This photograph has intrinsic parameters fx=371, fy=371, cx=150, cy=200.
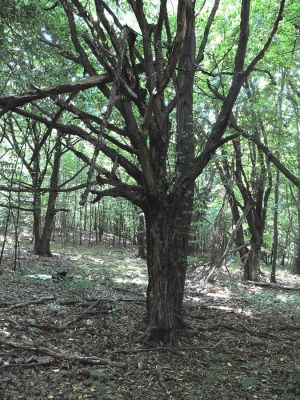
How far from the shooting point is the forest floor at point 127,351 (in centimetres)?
432

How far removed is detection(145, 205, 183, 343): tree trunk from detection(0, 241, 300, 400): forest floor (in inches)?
11.8

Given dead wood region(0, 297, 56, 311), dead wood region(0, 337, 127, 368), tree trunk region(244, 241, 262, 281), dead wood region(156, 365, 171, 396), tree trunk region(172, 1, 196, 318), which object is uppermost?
tree trunk region(172, 1, 196, 318)

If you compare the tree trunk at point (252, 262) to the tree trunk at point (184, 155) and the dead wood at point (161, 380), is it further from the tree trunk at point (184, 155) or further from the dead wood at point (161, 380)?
the dead wood at point (161, 380)

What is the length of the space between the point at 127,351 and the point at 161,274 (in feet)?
3.96

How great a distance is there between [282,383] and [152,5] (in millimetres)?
9446

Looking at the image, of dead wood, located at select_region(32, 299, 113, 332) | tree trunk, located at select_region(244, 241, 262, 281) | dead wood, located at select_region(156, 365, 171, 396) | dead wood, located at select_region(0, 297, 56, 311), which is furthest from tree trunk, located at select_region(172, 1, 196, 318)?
tree trunk, located at select_region(244, 241, 262, 281)

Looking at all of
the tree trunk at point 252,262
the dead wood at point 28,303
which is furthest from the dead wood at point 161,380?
the tree trunk at point 252,262

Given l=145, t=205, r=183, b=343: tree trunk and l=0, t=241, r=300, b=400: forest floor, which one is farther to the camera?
l=145, t=205, r=183, b=343: tree trunk

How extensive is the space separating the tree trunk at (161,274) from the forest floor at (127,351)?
299 millimetres

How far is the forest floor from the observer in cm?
432

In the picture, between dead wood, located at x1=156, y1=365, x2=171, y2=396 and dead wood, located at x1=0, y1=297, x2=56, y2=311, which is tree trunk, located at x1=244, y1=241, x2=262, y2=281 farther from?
dead wood, located at x1=156, y1=365, x2=171, y2=396

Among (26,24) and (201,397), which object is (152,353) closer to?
(201,397)

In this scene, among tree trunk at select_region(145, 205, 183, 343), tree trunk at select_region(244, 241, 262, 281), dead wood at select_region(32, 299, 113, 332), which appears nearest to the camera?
tree trunk at select_region(145, 205, 183, 343)

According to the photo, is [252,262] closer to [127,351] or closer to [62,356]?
[127,351]
